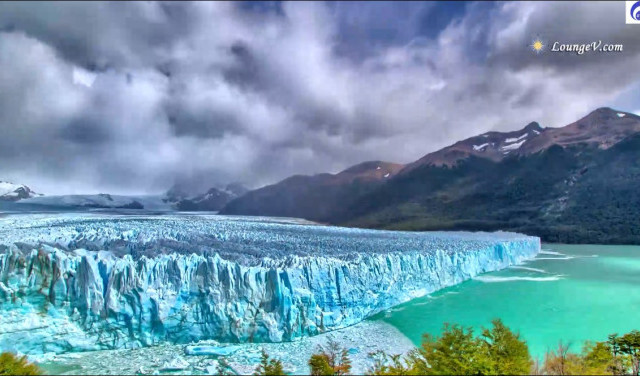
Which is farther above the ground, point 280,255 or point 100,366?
point 280,255

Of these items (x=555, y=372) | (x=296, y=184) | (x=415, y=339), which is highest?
(x=296, y=184)

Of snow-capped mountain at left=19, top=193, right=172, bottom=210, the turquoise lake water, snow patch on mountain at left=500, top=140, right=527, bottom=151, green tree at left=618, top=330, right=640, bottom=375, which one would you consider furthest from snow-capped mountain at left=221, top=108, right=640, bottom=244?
green tree at left=618, top=330, right=640, bottom=375

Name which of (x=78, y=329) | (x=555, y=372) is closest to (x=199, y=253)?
(x=78, y=329)

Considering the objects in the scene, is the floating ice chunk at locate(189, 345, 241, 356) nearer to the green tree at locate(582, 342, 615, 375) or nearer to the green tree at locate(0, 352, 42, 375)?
the green tree at locate(0, 352, 42, 375)

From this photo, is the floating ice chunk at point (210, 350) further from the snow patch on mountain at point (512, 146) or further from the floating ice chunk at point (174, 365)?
the snow patch on mountain at point (512, 146)

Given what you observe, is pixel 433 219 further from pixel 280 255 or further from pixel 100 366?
pixel 100 366
